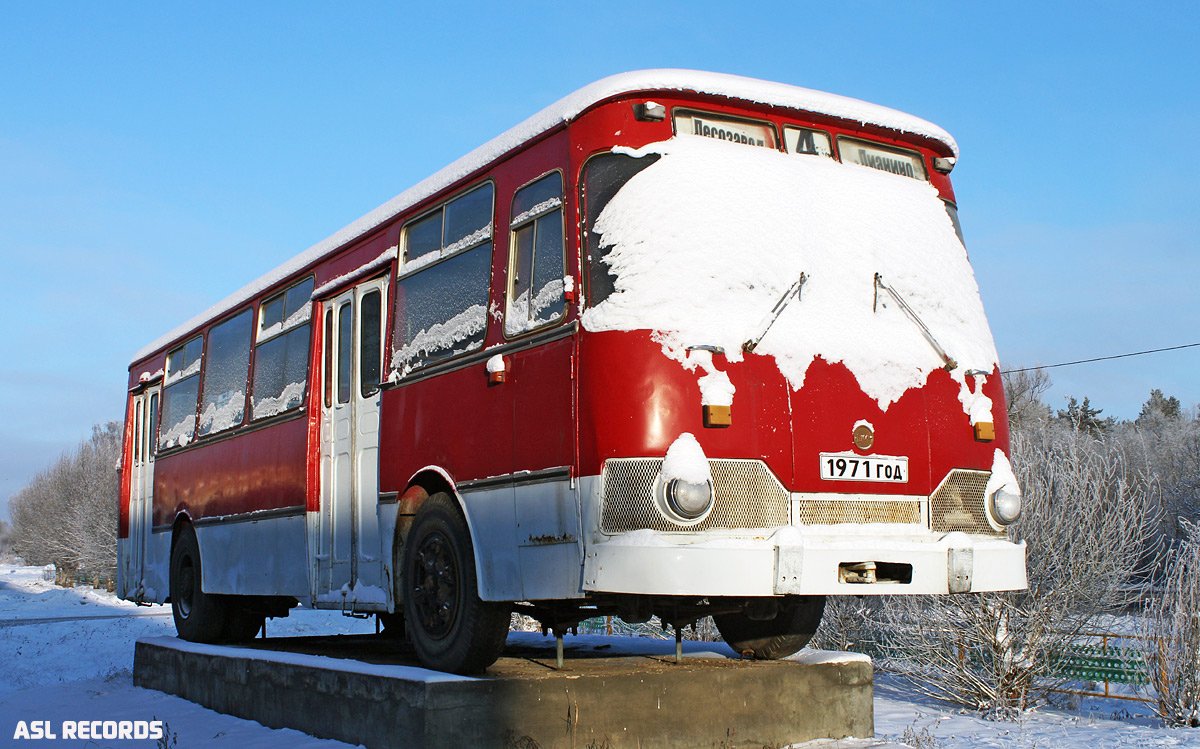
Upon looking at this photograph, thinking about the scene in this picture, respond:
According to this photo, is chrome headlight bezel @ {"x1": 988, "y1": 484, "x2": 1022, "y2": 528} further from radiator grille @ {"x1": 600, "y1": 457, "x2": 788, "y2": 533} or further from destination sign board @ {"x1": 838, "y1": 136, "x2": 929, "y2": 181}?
destination sign board @ {"x1": 838, "y1": 136, "x2": 929, "y2": 181}

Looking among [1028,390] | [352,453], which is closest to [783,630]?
[352,453]

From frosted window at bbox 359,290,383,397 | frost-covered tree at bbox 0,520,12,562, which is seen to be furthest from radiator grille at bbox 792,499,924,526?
frost-covered tree at bbox 0,520,12,562

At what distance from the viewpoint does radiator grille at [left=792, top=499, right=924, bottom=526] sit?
5586mm

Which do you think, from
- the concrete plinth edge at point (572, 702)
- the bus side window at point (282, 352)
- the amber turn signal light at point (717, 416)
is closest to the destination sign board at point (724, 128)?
the amber turn signal light at point (717, 416)

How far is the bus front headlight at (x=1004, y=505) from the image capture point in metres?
6.21

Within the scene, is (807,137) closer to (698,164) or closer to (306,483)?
(698,164)

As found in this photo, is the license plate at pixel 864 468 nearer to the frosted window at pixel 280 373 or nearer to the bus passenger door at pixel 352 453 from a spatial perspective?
the bus passenger door at pixel 352 453

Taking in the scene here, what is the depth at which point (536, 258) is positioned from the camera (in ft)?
19.8

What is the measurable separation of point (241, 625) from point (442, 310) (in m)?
5.47

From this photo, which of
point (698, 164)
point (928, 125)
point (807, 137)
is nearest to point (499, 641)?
point (698, 164)

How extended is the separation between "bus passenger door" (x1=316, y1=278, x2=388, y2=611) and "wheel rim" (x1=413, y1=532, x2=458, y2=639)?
0.54m

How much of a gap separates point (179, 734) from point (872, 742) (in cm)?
464

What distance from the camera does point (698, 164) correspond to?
5848 mm

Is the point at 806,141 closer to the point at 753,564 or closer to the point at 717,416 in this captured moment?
the point at 717,416
